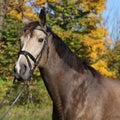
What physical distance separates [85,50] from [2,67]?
3.75 m

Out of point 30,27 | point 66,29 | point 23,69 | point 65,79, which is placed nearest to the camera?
point 23,69

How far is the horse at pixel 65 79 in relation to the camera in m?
4.86

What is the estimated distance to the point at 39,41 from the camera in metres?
4.97

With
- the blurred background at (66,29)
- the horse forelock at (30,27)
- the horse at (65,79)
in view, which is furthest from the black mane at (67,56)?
the blurred background at (66,29)

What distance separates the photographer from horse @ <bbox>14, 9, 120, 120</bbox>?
15.9ft

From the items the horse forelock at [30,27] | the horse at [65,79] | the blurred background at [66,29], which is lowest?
the blurred background at [66,29]

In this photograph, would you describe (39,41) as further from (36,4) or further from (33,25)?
(36,4)

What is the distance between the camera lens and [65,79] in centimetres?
507

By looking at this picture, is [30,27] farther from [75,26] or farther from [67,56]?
[75,26]

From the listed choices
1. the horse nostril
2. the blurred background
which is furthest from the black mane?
the blurred background

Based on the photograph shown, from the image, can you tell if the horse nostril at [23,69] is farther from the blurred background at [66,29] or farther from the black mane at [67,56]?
the blurred background at [66,29]

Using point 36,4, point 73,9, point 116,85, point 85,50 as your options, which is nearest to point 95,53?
point 85,50

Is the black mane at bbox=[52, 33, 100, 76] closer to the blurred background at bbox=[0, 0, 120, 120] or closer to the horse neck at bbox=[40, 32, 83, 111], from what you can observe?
the horse neck at bbox=[40, 32, 83, 111]

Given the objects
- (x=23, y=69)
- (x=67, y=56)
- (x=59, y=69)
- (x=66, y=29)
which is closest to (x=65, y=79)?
(x=59, y=69)
